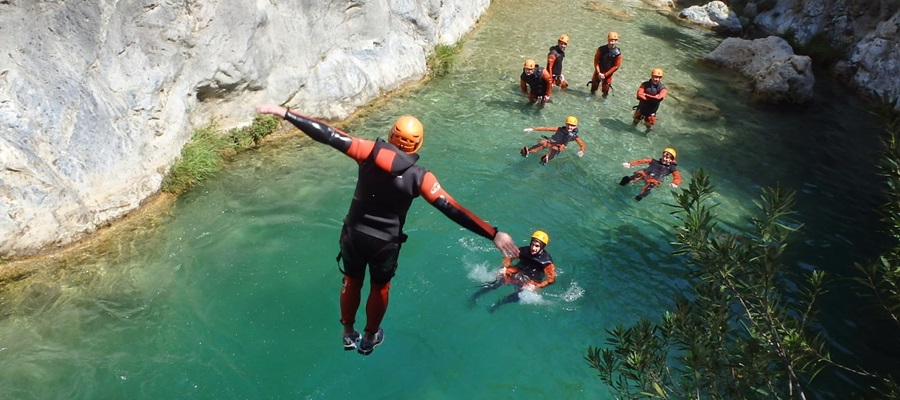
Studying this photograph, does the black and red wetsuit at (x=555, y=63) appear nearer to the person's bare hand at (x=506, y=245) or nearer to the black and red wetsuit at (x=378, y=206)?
→ the black and red wetsuit at (x=378, y=206)

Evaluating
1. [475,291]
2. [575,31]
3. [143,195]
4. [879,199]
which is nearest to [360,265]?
[475,291]

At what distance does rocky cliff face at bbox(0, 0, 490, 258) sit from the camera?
764 cm

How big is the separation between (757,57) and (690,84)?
10.4 feet

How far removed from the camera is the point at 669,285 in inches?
349

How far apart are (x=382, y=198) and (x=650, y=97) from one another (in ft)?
32.7

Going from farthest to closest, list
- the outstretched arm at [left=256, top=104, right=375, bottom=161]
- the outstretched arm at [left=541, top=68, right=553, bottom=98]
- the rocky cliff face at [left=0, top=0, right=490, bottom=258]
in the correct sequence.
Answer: the outstretched arm at [left=541, top=68, right=553, bottom=98], the rocky cliff face at [left=0, top=0, right=490, bottom=258], the outstretched arm at [left=256, top=104, right=375, bottom=161]

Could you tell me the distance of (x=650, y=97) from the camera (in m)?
13.4

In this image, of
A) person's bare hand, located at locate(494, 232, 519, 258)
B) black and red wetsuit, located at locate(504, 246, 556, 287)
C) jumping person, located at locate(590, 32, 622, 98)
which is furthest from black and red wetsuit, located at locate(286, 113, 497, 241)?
jumping person, located at locate(590, 32, 622, 98)

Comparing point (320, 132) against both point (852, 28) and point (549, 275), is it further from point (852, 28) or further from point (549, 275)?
point (852, 28)

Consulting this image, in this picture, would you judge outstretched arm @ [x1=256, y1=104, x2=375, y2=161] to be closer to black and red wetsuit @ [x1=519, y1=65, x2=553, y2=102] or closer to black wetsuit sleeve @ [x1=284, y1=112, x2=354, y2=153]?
black wetsuit sleeve @ [x1=284, y1=112, x2=354, y2=153]

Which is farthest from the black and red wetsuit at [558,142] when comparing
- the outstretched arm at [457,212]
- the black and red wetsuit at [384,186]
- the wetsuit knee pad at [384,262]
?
the outstretched arm at [457,212]

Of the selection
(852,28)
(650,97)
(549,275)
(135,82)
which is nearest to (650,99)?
(650,97)

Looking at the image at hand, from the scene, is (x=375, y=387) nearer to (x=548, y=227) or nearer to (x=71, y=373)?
(x=71, y=373)

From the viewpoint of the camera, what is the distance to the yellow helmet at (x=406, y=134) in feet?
16.2
